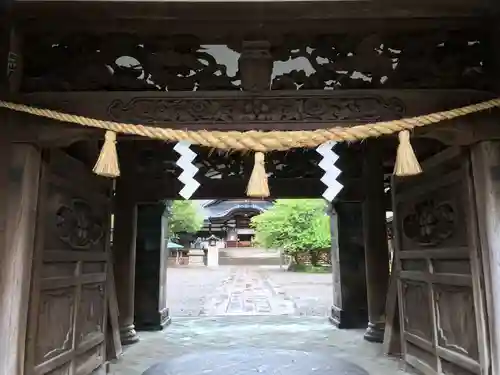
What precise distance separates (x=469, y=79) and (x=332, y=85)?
80 cm

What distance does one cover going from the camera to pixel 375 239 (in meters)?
5.64

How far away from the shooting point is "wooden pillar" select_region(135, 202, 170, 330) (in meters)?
6.51

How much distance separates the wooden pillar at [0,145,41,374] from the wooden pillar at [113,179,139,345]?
319 centimetres

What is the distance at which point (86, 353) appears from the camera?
3.38 meters

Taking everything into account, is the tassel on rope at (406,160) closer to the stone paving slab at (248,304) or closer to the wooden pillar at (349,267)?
the wooden pillar at (349,267)

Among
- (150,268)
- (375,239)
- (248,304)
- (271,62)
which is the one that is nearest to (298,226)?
(248,304)

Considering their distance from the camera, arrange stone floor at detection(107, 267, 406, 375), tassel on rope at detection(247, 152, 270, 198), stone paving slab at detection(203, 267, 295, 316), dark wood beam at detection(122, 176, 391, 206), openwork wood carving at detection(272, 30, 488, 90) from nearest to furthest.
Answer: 1. tassel on rope at detection(247, 152, 270, 198)
2. openwork wood carving at detection(272, 30, 488, 90)
3. stone floor at detection(107, 267, 406, 375)
4. dark wood beam at detection(122, 176, 391, 206)
5. stone paving slab at detection(203, 267, 295, 316)

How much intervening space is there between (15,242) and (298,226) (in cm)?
2002

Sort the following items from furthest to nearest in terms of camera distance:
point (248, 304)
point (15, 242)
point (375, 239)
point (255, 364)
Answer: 1. point (248, 304)
2. point (375, 239)
3. point (255, 364)
4. point (15, 242)

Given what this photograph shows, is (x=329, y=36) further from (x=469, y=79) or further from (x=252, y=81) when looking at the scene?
(x=469, y=79)

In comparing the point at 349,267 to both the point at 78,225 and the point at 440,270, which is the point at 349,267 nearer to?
the point at 440,270

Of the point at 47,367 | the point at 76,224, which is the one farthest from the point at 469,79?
the point at 47,367

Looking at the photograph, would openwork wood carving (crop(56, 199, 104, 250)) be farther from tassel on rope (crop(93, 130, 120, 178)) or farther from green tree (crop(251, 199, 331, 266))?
green tree (crop(251, 199, 331, 266))

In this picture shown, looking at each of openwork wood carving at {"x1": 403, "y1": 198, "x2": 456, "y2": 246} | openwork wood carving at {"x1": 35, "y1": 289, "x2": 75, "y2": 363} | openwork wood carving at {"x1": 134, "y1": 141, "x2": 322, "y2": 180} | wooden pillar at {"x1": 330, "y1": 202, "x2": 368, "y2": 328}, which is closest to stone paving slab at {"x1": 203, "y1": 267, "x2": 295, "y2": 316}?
wooden pillar at {"x1": 330, "y1": 202, "x2": 368, "y2": 328}
